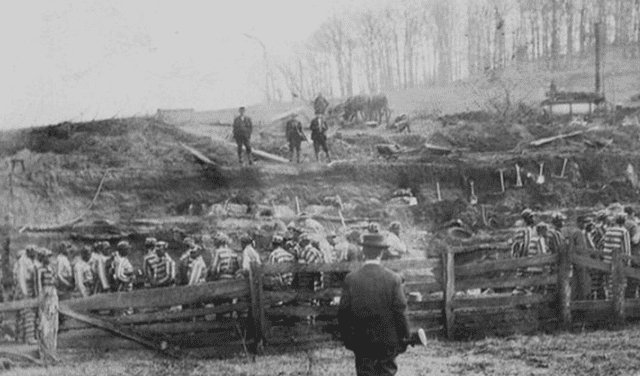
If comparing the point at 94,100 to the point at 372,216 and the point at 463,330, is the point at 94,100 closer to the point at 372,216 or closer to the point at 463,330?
the point at 372,216

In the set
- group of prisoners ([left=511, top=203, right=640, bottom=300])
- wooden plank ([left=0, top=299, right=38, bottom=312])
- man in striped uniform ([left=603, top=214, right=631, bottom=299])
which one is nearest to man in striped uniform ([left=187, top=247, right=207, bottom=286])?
wooden plank ([left=0, top=299, right=38, bottom=312])

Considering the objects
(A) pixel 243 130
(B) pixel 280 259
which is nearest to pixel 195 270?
(B) pixel 280 259

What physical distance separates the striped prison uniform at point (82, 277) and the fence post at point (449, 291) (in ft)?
12.8

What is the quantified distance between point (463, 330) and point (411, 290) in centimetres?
77

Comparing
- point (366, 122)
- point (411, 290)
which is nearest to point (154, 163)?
point (366, 122)

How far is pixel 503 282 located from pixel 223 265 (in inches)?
120

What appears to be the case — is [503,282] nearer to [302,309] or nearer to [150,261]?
[302,309]

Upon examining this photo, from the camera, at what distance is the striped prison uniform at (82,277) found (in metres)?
8.27

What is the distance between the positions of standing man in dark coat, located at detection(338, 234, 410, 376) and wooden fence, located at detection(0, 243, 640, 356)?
2.31 m

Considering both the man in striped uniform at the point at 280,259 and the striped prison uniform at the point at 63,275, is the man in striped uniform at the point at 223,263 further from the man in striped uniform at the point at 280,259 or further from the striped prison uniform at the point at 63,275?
the striped prison uniform at the point at 63,275

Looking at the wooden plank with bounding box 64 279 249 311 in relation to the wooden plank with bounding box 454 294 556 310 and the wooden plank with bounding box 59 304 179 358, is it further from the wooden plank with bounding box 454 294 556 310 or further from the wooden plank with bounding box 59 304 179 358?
the wooden plank with bounding box 454 294 556 310

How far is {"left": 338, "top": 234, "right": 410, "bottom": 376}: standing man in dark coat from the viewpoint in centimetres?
504

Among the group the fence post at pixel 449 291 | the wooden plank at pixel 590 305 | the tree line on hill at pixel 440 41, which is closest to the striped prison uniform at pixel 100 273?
the tree line on hill at pixel 440 41

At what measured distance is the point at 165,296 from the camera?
7348 mm
